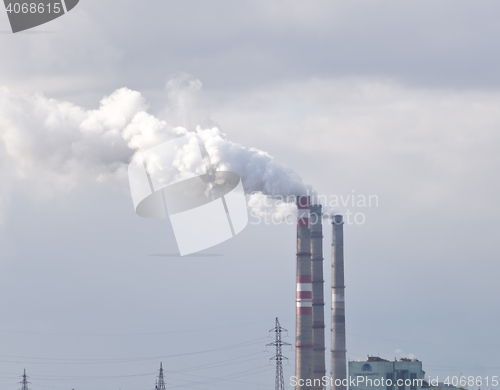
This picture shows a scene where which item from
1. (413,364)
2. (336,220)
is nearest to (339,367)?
(413,364)

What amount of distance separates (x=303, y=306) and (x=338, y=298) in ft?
33.2

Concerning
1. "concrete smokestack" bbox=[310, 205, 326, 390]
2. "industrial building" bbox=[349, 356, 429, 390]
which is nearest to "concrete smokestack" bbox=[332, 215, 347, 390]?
"industrial building" bbox=[349, 356, 429, 390]

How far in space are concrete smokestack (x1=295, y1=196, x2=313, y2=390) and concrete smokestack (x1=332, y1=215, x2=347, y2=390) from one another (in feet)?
30.7

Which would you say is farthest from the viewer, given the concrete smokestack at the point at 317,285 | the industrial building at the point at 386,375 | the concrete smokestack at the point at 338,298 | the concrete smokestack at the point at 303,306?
the industrial building at the point at 386,375

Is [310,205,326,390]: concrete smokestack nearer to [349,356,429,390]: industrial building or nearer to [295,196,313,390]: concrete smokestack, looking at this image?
[295,196,313,390]: concrete smokestack

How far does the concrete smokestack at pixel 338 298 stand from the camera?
62.2 m

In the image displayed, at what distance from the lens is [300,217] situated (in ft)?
174

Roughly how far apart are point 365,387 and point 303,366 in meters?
14.8

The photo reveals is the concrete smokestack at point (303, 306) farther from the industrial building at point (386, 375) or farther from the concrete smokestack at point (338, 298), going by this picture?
the industrial building at point (386, 375)

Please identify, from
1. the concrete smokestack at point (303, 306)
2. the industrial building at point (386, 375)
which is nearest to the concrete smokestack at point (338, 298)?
the industrial building at point (386, 375)

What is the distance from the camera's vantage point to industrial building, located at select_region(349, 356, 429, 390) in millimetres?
64688

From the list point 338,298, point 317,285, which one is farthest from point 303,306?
point 338,298

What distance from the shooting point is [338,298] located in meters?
62.4

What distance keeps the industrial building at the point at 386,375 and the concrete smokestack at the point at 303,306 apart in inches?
517
